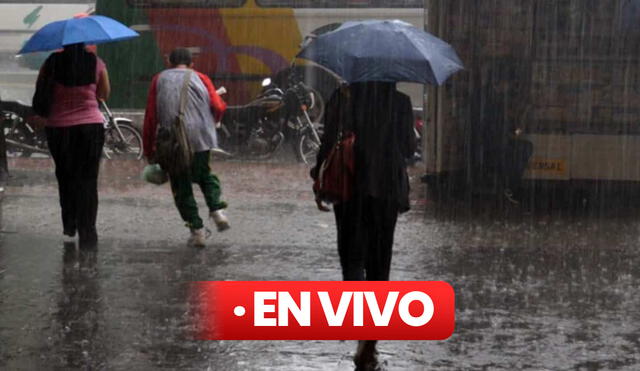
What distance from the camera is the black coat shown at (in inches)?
251

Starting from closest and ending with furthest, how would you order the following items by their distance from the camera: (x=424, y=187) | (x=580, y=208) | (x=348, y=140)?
(x=348, y=140)
(x=580, y=208)
(x=424, y=187)

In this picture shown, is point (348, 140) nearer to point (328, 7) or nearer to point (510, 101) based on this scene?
point (510, 101)

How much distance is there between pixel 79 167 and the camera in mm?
9453

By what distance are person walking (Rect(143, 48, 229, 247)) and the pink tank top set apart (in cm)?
61

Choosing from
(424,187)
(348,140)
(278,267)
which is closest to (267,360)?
(348,140)

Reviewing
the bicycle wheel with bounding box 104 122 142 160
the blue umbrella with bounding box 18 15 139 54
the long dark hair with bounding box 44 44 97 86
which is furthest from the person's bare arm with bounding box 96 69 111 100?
the bicycle wheel with bounding box 104 122 142 160

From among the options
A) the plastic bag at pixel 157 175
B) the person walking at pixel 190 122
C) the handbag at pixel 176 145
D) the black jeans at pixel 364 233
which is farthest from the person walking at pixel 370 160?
the plastic bag at pixel 157 175

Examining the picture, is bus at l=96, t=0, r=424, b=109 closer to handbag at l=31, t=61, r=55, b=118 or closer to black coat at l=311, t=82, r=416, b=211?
handbag at l=31, t=61, r=55, b=118

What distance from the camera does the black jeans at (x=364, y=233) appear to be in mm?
6445

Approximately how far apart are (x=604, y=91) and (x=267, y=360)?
23.6 feet

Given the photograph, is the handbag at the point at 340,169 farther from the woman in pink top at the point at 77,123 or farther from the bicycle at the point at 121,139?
the bicycle at the point at 121,139

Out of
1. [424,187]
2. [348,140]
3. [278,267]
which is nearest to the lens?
[348,140]

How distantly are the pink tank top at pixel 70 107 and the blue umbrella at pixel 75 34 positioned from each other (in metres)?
0.34

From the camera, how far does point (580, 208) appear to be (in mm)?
12578
